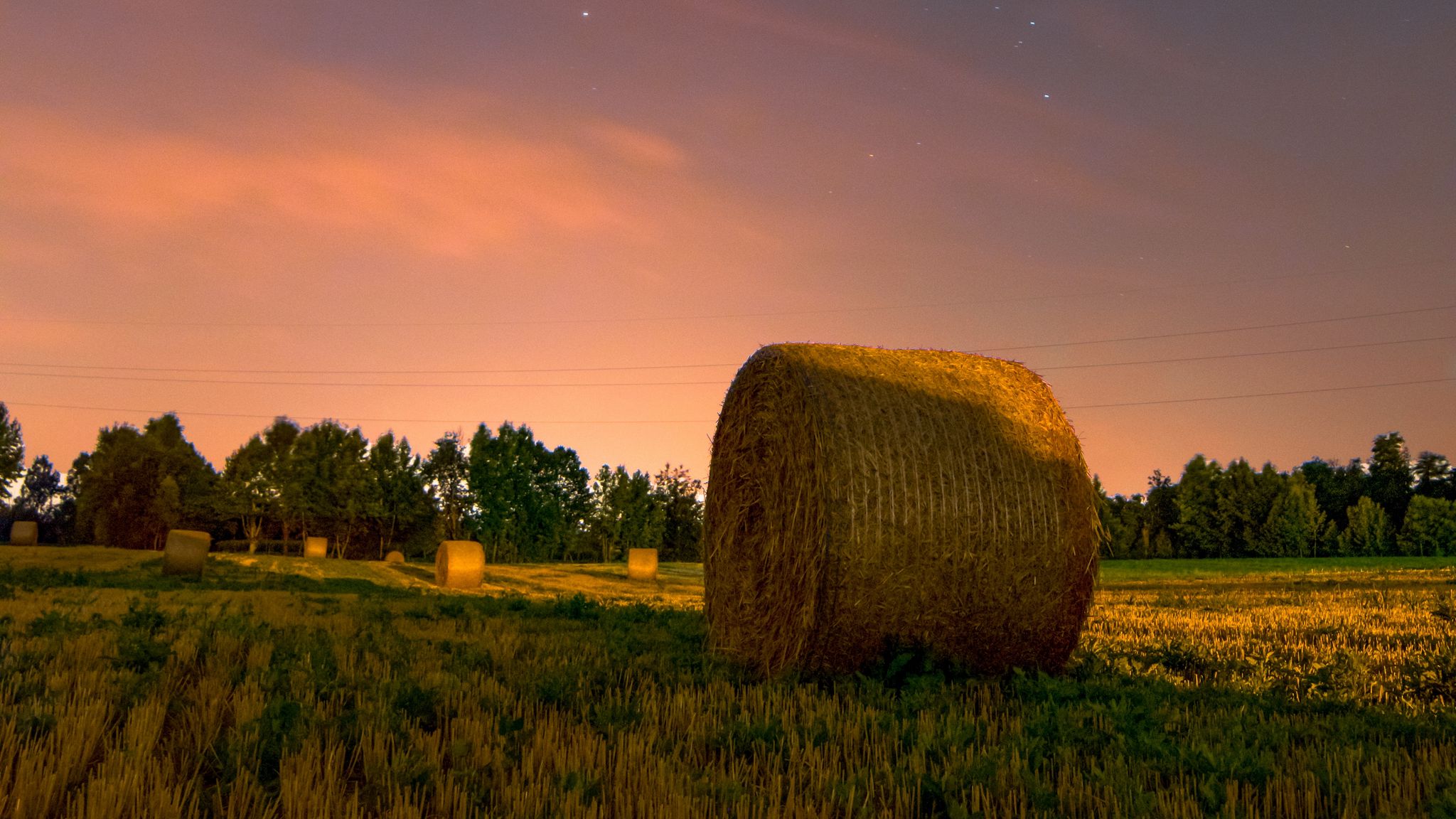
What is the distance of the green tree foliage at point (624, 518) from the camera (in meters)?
90.8

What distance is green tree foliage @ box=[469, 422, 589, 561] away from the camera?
282 feet

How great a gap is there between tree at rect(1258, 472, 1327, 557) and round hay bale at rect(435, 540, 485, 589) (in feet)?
273

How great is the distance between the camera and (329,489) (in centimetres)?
8212

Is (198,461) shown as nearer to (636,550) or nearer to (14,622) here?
(636,550)

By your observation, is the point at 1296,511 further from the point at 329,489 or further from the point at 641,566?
the point at 329,489

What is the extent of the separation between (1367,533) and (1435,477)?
18547 mm

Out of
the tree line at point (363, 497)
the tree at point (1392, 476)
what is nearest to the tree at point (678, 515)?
the tree line at point (363, 497)

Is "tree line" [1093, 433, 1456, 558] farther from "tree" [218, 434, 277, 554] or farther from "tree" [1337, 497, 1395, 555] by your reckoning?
"tree" [218, 434, 277, 554]

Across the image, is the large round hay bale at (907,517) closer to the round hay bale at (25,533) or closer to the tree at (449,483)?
the round hay bale at (25,533)

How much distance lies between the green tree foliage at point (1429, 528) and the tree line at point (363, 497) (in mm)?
66799

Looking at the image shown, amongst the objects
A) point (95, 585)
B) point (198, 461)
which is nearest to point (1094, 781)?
point (95, 585)

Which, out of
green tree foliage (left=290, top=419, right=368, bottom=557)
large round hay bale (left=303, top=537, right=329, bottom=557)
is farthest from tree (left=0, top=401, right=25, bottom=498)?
large round hay bale (left=303, top=537, right=329, bottom=557)

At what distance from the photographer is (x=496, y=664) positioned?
7.41m

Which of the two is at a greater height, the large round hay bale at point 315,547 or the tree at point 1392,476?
the tree at point 1392,476
